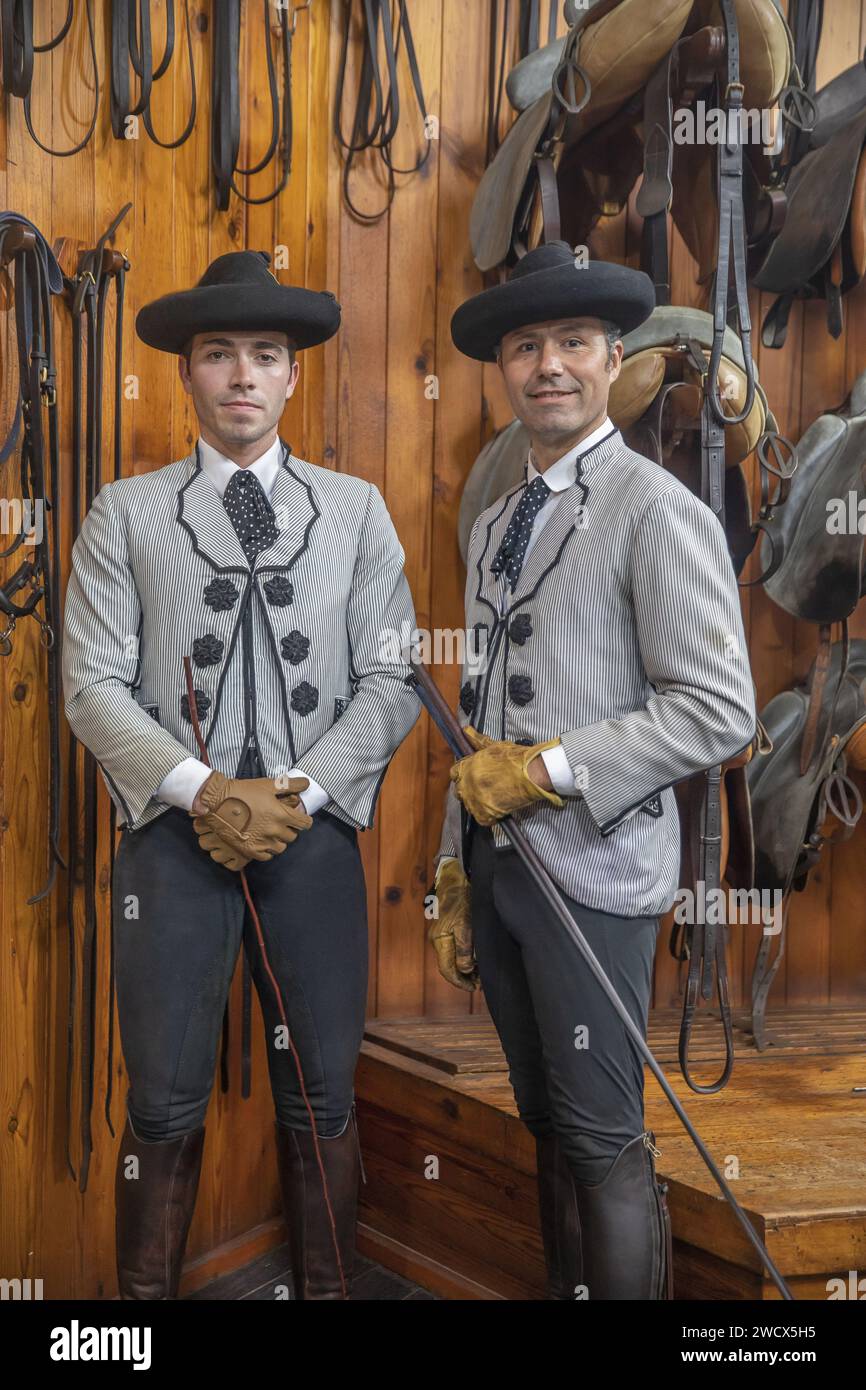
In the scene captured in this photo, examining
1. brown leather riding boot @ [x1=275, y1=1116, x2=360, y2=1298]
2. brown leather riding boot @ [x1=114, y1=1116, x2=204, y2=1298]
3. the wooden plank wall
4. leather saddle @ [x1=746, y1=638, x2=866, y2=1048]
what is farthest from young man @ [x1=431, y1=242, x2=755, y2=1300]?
leather saddle @ [x1=746, y1=638, x2=866, y2=1048]

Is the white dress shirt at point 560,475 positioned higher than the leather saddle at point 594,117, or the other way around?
the leather saddle at point 594,117

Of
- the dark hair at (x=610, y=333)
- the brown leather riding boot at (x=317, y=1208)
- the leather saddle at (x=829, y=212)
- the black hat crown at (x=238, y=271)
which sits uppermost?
the leather saddle at (x=829, y=212)

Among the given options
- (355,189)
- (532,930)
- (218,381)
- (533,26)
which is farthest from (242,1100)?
(533,26)

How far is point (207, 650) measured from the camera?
1794 mm

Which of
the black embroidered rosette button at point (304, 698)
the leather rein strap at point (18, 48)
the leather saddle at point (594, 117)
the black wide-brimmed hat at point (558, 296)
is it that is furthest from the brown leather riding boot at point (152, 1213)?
the leather saddle at point (594, 117)

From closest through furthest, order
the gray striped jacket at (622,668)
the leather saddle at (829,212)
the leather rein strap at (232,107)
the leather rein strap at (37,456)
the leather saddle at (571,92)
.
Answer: the gray striped jacket at (622,668)
the leather rein strap at (37,456)
the leather saddle at (571,92)
the leather rein strap at (232,107)
the leather saddle at (829,212)

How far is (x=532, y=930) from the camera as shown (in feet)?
5.39

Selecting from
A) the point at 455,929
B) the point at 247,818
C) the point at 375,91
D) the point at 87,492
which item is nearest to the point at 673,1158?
the point at 455,929

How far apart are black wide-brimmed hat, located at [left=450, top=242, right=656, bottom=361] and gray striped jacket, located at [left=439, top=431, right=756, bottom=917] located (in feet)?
0.59

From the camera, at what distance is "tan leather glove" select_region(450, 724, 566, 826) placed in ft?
5.28

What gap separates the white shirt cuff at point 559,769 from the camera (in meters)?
1.61

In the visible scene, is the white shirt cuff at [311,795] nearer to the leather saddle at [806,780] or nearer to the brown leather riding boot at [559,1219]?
the brown leather riding boot at [559,1219]

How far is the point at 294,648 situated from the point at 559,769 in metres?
0.46

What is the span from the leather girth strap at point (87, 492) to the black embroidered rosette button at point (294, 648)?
0.59 metres
